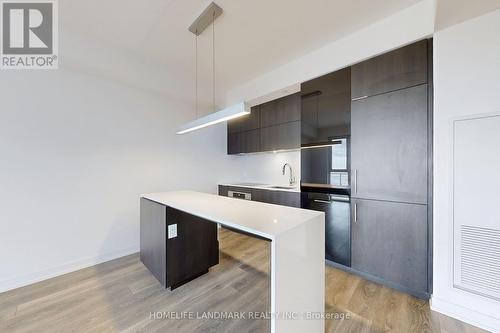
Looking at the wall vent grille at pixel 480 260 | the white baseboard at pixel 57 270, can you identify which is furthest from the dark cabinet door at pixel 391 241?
the white baseboard at pixel 57 270

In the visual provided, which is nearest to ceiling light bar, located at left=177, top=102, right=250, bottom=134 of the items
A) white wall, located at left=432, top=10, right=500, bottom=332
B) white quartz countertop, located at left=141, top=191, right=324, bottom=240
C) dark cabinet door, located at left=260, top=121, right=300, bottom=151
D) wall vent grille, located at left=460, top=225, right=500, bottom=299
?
white quartz countertop, located at left=141, top=191, right=324, bottom=240

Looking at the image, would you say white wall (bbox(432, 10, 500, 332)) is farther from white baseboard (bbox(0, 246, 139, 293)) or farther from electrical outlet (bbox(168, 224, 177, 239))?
white baseboard (bbox(0, 246, 139, 293))

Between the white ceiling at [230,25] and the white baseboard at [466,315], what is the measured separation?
269 centimetres

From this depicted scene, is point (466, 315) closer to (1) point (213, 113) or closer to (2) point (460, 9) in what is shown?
(2) point (460, 9)

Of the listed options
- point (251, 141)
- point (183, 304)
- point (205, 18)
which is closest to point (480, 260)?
point (183, 304)

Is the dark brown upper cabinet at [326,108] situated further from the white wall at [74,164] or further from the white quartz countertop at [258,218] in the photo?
the white wall at [74,164]

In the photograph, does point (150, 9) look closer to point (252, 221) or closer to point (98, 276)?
point (252, 221)

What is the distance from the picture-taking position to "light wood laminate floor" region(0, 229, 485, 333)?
1.52 metres

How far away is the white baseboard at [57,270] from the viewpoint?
200 cm

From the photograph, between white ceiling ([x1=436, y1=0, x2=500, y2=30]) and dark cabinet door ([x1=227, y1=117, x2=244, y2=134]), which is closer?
white ceiling ([x1=436, y1=0, x2=500, y2=30])

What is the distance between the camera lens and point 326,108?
8.02ft

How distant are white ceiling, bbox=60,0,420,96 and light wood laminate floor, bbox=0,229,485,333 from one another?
2781 millimetres

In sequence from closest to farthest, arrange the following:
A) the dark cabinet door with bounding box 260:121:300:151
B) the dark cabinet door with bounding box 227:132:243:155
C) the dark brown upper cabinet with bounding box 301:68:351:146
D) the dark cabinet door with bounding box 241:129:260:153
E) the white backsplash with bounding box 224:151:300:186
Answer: the dark brown upper cabinet with bounding box 301:68:351:146, the dark cabinet door with bounding box 260:121:300:151, the dark cabinet door with bounding box 241:129:260:153, the white backsplash with bounding box 224:151:300:186, the dark cabinet door with bounding box 227:132:243:155

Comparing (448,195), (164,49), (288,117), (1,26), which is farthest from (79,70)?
(448,195)
